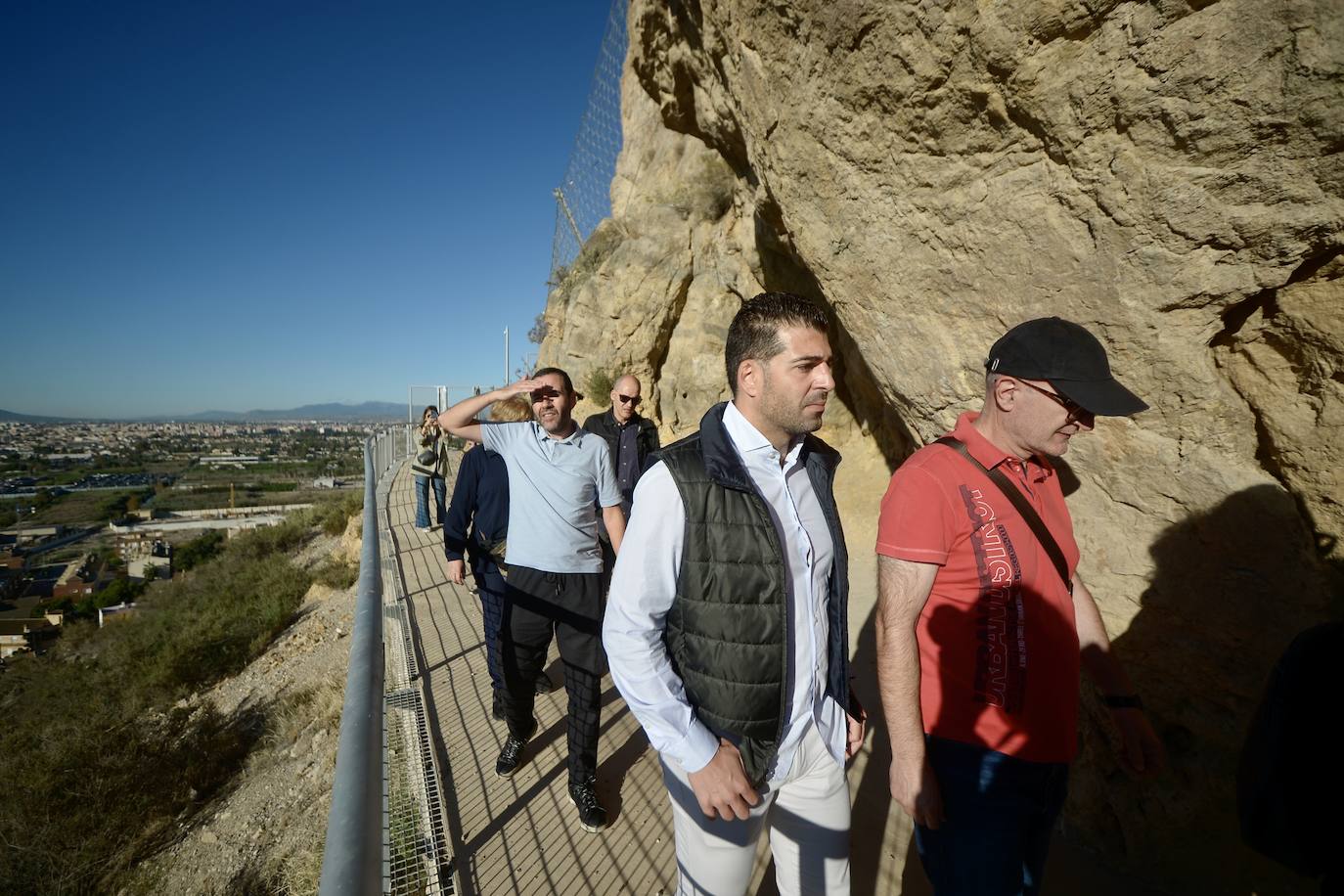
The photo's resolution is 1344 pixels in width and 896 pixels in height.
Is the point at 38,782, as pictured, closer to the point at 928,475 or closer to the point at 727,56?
the point at 928,475

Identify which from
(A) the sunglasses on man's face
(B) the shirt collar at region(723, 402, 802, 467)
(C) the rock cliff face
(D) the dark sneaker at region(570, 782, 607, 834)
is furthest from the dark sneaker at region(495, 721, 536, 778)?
(A) the sunglasses on man's face

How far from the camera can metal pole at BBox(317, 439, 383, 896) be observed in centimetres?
87

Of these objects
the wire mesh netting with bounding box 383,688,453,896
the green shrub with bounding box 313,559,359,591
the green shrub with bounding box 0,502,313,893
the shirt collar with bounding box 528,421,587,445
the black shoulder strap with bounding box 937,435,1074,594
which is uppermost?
the shirt collar with bounding box 528,421,587,445

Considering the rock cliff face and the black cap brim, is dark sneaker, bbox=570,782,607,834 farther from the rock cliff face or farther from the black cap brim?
the black cap brim

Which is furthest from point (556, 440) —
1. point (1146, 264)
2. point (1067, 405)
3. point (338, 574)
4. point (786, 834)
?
point (338, 574)

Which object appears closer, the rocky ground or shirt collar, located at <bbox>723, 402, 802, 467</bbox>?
shirt collar, located at <bbox>723, 402, 802, 467</bbox>

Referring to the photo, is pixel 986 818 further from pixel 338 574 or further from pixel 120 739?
pixel 338 574

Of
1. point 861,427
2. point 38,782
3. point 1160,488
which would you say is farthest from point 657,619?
point 38,782

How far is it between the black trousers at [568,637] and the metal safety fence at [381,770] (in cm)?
65

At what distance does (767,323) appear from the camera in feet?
5.00

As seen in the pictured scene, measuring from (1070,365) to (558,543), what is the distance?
2311 mm

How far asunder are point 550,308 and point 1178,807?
1648 centimetres

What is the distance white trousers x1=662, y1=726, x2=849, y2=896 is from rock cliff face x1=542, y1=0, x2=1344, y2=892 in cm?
174

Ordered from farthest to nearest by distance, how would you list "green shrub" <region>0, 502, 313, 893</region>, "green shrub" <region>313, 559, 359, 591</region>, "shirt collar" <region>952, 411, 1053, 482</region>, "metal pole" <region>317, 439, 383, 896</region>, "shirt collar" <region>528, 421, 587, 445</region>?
"green shrub" <region>313, 559, 359, 591</region> < "green shrub" <region>0, 502, 313, 893</region> < "shirt collar" <region>528, 421, 587, 445</region> < "shirt collar" <region>952, 411, 1053, 482</region> < "metal pole" <region>317, 439, 383, 896</region>
